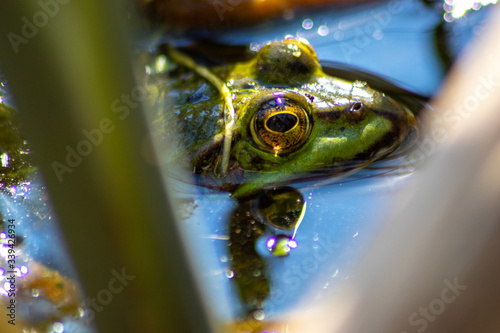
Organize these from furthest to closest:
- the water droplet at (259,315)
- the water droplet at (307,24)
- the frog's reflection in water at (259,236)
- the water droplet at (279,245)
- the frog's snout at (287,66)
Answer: the water droplet at (307,24) < the frog's snout at (287,66) < the water droplet at (279,245) < the frog's reflection in water at (259,236) < the water droplet at (259,315)

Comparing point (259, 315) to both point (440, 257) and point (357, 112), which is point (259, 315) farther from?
point (440, 257)

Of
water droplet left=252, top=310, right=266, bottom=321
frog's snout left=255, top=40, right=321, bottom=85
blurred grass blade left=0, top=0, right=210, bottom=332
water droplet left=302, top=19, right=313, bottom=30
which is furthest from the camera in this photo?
water droplet left=302, top=19, right=313, bottom=30

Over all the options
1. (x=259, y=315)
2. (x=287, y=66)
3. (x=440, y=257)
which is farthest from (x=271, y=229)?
(x=440, y=257)

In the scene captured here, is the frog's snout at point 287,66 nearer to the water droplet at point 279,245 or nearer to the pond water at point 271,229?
the pond water at point 271,229

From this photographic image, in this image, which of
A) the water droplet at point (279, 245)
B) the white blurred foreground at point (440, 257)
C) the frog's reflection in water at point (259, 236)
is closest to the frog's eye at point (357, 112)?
the frog's reflection in water at point (259, 236)

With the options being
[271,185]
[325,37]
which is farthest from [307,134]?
[325,37]

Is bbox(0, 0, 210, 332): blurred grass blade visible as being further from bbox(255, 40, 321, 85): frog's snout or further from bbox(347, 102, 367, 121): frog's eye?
bbox(255, 40, 321, 85): frog's snout

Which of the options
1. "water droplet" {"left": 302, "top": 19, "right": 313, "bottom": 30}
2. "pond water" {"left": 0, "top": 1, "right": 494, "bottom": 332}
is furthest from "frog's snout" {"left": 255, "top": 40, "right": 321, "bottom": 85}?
"water droplet" {"left": 302, "top": 19, "right": 313, "bottom": 30}

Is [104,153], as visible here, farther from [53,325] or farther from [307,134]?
[307,134]
